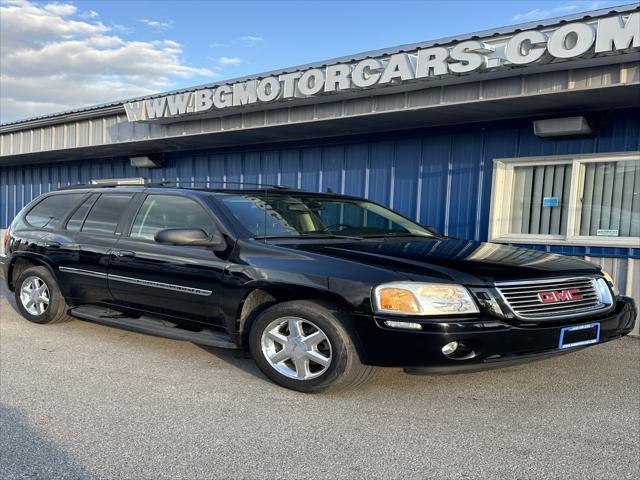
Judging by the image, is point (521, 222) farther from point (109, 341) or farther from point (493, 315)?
point (109, 341)

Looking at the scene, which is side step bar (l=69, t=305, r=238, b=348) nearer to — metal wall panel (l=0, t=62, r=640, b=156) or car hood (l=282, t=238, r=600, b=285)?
car hood (l=282, t=238, r=600, b=285)

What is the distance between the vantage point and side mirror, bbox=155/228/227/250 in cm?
400

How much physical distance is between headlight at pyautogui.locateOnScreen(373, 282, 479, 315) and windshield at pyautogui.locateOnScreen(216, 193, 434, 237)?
1.13 meters

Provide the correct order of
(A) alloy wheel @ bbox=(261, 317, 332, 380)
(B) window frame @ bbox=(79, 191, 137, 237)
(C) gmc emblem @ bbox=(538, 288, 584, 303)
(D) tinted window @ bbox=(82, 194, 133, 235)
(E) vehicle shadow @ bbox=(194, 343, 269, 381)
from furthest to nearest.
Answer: (D) tinted window @ bbox=(82, 194, 133, 235) → (B) window frame @ bbox=(79, 191, 137, 237) → (E) vehicle shadow @ bbox=(194, 343, 269, 381) → (A) alloy wheel @ bbox=(261, 317, 332, 380) → (C) gmc emblem @ bbox=(538, 288, 584, 303)

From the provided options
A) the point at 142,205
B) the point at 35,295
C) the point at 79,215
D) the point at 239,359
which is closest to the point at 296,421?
the point at 239,359

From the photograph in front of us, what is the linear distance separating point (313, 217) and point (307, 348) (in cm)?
139

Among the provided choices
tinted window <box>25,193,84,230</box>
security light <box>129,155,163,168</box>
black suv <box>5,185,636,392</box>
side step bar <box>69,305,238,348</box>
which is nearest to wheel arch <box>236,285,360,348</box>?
black suv <box>5,185,636,392</box>

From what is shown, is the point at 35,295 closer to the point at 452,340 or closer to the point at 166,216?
the point at 166,216

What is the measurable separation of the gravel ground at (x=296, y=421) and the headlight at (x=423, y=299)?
686mm

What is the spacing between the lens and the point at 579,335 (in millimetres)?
3576

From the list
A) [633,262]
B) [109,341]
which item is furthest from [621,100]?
[109,341]

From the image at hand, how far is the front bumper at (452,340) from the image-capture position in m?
3.27

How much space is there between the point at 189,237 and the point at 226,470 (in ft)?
5.95

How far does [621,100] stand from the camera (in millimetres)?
5859
